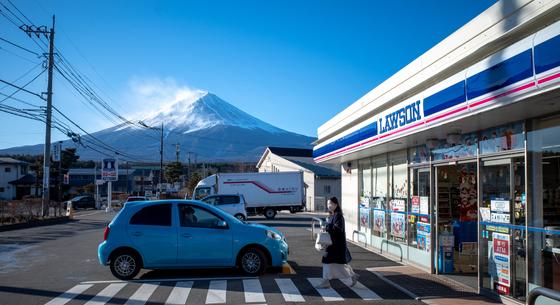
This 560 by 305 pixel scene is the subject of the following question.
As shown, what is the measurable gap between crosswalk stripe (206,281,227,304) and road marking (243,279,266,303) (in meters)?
0.40

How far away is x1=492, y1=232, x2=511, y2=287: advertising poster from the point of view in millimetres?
8109

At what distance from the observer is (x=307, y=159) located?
6266cm

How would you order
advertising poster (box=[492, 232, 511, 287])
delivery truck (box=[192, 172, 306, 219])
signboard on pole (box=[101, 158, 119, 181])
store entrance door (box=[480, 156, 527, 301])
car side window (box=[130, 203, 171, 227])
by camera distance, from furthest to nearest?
signboard on pole (box=[101, 158, 119, 181])
delivery truck (box=[192, 172, 306, 219])
car side window (box=[130, 203, 171, 227])
advertising poster (box=[492, 232, 511, 287])
store entrance door (box=[480, 156, 527, 301])

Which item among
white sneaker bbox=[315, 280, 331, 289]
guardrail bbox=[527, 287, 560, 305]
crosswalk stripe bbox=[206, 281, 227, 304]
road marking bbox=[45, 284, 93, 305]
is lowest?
road marking bbox=[45, 284, 93, 305]

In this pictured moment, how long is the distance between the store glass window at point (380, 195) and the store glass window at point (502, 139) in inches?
213

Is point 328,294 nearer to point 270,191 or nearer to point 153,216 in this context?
point 153,216

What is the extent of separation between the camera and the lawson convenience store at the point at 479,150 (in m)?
6.46

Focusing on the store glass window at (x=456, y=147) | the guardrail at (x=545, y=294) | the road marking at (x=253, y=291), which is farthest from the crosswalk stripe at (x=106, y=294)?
the store glass window at (x=456, y=147)

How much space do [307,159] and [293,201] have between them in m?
27.3

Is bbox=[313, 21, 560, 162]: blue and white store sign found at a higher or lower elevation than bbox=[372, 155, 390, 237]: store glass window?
higher

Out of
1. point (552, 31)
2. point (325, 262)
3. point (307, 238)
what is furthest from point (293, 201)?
point (552, 31)

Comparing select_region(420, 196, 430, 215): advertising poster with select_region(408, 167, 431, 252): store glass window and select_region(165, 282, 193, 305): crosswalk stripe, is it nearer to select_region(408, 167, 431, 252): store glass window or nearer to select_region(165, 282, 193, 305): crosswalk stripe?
select_region(408, 167, 431, 252): store glass window

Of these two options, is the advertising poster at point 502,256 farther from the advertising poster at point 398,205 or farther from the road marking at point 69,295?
the road marking at point 69,295

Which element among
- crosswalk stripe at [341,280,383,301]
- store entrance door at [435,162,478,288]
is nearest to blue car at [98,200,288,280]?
crosswalk stripe at [341,280,383,301]
